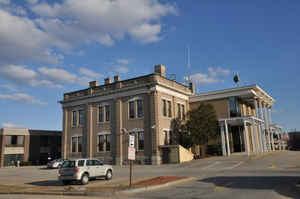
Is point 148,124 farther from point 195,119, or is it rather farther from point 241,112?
point 241,112

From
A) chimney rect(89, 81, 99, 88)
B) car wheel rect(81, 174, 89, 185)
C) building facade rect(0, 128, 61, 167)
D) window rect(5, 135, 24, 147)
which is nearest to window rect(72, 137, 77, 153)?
chimney rect(89, 81, 99, 88)

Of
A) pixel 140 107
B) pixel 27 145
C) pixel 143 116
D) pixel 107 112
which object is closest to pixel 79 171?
pixel 143 116

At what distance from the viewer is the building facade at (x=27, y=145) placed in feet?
165

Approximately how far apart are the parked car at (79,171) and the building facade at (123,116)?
14.6 m

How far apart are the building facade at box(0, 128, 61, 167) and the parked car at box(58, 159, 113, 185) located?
3564 centimetres

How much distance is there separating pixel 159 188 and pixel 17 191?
7575 millimetres

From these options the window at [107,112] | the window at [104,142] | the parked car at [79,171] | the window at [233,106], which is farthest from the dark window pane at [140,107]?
the parked car at [79,171]

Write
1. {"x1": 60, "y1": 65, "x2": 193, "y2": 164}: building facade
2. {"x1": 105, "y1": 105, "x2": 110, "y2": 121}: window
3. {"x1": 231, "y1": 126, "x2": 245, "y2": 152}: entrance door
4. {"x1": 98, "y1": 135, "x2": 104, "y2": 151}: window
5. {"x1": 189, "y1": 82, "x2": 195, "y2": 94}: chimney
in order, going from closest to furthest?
{"x1": 60, "y1": 65, "x2": 193, "y2": 164}: building facade < {"x1": 98, "y1": 135, "x2": 104, "y2": 151}: window < {"x1": 105, "y1": 105, "x2": 110, "y2": 121}: window < {"x1": 231, "y1": 126, "x2": 245, "y2": 152}: entrance door < {"x1": 189, "y1": 82, "x2": 195, "y2": 94}: chimney

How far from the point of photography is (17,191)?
1534 centimetres

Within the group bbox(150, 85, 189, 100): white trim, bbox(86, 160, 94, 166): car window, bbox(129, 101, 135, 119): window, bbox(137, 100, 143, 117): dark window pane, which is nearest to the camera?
bbox(86, 160, 94, 166): car window

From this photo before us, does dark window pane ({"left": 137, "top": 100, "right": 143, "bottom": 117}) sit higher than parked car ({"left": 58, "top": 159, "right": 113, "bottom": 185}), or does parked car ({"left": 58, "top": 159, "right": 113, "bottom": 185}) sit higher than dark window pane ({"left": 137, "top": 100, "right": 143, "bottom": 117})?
dark window pane ({"left": 137, "top": 100, "right": 143, "bottom": 117})

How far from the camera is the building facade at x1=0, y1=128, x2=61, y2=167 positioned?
50.2 m

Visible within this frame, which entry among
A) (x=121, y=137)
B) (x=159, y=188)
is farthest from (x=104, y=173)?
(x=121, y=137)

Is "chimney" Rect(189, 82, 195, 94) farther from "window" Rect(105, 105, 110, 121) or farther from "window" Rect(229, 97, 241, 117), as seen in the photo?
"window" Rect(105, 105, 110, 121)
